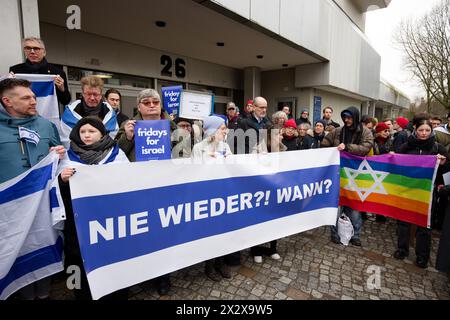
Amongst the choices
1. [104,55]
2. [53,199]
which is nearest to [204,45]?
[104,55]

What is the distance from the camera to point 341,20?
→ 11180 mm

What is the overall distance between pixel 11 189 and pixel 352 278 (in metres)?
3.31

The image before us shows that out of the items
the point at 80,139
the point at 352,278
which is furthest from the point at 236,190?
the point at 352,278

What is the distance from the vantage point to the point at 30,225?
1942mm

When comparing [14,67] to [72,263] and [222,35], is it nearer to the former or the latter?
[72,263]

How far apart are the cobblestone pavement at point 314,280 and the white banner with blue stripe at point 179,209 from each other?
423 millimetres

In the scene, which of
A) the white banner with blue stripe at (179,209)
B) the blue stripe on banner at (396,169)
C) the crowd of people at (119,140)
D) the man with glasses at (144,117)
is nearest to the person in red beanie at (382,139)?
the crowd of people at (119,140)

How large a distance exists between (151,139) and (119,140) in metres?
0.47

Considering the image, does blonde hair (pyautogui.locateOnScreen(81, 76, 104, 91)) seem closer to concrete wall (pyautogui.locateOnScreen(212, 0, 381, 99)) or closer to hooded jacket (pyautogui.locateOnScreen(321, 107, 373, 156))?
hooded jacket (pyautogui.locateOnScreen(321, 107, 373, 156))

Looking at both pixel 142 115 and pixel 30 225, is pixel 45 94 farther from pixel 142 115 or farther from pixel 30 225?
pixel 30 225

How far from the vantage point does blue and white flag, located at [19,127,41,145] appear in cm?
206

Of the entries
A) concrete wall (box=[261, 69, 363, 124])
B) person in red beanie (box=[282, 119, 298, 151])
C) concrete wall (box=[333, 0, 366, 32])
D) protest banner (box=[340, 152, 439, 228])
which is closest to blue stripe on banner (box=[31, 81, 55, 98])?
person in red beanie (box=[282, 119, 298, 151])

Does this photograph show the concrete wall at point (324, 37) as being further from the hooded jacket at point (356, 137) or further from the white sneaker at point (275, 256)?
the white sneaker at point (275, 256)

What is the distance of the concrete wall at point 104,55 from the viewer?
598 cm
